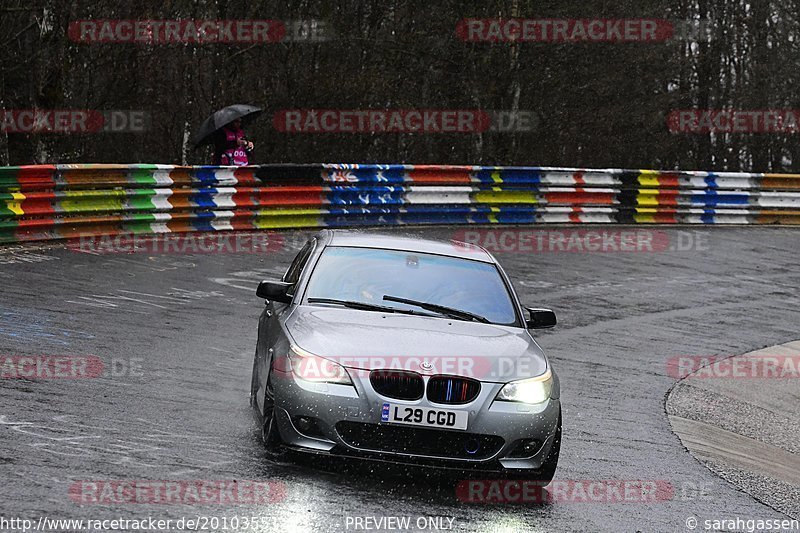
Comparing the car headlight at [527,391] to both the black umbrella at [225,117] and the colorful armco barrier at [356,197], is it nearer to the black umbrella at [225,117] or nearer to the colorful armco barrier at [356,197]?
the colorful armco barrier at [356,197]

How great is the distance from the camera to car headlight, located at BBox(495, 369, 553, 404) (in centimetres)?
761

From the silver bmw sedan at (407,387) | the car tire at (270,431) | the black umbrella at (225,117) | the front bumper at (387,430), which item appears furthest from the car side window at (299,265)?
the black umbrella at (225,117)

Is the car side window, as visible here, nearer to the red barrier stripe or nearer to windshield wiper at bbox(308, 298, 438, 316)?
windshield wiper at bbox(308, 298, 438, 316)

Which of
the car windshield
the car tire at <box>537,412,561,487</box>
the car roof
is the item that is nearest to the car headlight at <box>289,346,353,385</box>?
the car windshield

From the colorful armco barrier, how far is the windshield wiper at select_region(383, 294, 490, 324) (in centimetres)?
1017

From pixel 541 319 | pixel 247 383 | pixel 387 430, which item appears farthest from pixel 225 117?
pixel 387 430

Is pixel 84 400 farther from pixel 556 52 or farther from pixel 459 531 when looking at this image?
pixel 556 52

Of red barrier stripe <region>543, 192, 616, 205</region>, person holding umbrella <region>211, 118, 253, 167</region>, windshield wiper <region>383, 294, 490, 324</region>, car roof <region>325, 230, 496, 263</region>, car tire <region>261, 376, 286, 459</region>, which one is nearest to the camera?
car tire <region>261, 376, 286, 459</region>

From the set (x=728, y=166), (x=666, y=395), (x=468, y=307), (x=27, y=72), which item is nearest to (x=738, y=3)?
(x=728, y=166)

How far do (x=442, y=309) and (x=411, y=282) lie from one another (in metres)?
0.34

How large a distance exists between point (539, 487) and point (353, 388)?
53.4 inches

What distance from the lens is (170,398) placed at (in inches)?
377

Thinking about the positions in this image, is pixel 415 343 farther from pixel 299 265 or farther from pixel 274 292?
pixel 299 265

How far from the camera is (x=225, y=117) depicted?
2105cm
